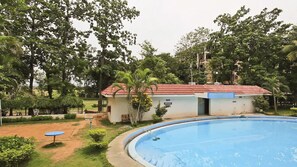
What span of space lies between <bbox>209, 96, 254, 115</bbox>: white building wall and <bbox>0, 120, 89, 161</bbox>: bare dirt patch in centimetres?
1360

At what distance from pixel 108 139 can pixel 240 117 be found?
50.4ft

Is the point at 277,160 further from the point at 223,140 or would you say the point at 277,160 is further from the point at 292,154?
the point at 223,140

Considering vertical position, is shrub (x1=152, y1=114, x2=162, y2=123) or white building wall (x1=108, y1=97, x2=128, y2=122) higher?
white building wall (x1=108, y1=97, x2=128, y2=122)

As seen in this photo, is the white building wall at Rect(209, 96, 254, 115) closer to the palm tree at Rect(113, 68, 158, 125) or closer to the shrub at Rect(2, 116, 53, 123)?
the palm tree at Rect(113, 68, 158, 125)

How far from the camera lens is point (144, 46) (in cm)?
3391

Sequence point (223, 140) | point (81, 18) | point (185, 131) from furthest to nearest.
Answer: point (81, 18), point (185, 131), point (223, 140)

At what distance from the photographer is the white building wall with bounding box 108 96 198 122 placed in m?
18.1

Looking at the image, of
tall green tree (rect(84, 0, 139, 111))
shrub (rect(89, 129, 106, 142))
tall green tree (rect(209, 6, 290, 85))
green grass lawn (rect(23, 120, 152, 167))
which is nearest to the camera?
green grass lawn (rect(23, 120, 152, 167))

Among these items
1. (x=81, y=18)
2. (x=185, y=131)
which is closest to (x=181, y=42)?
(x=81, y=18)

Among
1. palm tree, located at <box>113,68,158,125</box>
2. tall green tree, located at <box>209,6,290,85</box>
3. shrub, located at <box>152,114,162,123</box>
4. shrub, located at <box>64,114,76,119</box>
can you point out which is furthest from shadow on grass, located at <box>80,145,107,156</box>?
tall green tree, located at <box>209,6,290,85</box>

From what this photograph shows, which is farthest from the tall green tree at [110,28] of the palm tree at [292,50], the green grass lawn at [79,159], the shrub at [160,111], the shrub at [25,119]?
the palm tree at [292,50]

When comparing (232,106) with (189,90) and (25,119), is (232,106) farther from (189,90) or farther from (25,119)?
(25,119)

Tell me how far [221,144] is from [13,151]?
11.4m

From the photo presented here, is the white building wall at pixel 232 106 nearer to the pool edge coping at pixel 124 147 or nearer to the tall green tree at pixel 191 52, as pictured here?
the pool edge coping at pixel 124 147
